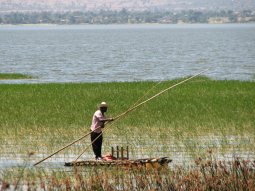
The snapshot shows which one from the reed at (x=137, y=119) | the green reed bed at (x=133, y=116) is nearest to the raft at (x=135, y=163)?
the reed at (x=137, y=119)

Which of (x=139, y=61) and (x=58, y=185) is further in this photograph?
(x=139, y=61)

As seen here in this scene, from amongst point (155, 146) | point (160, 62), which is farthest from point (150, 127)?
point (160, 62)

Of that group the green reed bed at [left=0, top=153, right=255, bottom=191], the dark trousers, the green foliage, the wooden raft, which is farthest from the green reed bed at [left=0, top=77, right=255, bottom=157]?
the green reed bed at [left=0, top=153, right=255, bottom=191]

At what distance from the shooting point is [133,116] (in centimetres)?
3250

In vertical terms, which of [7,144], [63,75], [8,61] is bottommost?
[7,144]

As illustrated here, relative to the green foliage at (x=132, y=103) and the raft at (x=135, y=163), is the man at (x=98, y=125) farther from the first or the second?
the green foliage at (x=132, y=103)

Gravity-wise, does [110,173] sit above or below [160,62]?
below

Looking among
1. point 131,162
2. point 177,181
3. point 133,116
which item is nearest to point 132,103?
point 133,116

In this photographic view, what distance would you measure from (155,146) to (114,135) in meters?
2.58

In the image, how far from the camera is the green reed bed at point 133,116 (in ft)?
87.1

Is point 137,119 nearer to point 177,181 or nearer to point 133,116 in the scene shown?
point 133,116

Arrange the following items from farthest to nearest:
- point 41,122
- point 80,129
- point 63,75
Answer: point 63,75
point 41,122
point 80,129

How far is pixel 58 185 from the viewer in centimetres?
1716

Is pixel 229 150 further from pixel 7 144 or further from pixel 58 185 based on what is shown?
pixel 58 185
